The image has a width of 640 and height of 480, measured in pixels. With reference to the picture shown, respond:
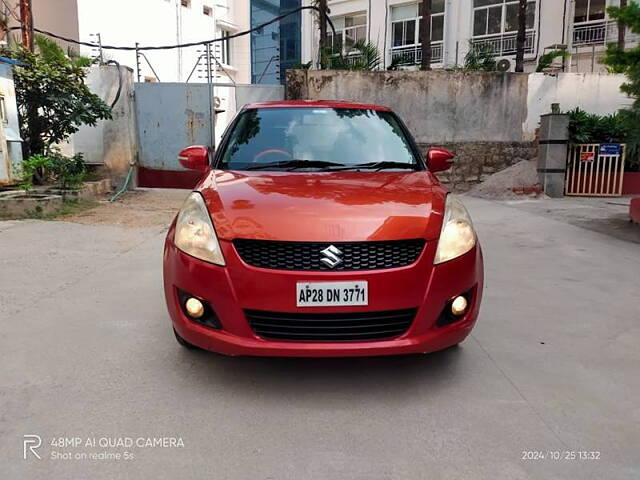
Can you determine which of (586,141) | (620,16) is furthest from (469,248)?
(586,141)

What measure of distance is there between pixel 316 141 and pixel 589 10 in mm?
21020

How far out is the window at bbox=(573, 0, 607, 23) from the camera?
2030 centimetres

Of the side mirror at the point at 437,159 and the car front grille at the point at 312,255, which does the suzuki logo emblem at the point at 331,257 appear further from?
the side mirror at the point at 437,159

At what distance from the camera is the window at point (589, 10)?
66.6 feet

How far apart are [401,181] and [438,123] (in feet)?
29.3

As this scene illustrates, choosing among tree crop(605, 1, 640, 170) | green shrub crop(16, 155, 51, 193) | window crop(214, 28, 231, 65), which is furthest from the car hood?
window crop(214, 28, 231, 65)

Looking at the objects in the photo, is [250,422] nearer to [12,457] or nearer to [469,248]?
[12,457]

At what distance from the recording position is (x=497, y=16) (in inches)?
857

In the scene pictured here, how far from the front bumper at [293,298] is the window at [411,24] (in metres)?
22.6

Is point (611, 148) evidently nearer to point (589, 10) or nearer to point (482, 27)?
point (589, 10)

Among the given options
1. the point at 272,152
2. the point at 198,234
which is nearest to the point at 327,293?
the point at 198,234

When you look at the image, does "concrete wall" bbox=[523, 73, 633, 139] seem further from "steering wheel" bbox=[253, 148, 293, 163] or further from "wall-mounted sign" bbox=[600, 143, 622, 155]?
"steering wheel" bbox=[253, 148, 293, 163]

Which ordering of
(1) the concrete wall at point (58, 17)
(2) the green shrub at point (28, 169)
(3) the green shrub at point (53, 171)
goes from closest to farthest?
(2) the green shrub at point (28, 169)
(3) the green shrub at point (53, 171)
(1) the concrete wall at point (58, 17)
